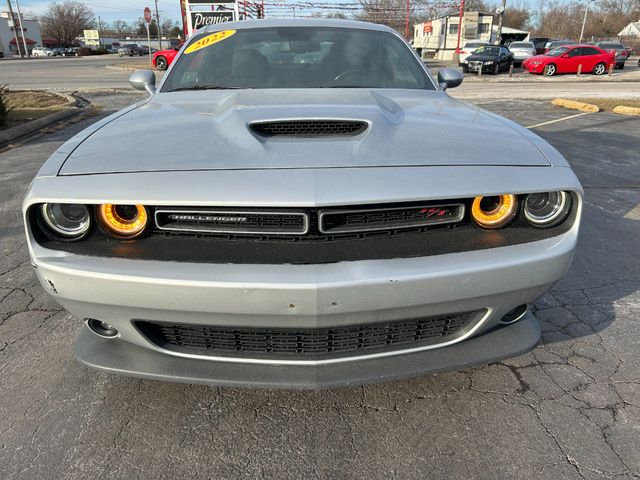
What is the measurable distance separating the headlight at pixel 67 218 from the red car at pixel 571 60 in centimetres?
2609

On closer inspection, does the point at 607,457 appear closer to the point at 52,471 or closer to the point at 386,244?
the point at 386,244

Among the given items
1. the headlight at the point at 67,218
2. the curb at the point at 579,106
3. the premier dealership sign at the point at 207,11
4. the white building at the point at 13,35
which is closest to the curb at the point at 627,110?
the curb at the point at 579,106

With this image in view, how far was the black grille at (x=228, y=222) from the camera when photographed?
162 centimetres

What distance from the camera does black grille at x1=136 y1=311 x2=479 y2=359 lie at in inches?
68.5

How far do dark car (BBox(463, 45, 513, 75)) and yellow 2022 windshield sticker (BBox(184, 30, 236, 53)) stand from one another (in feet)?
77.3

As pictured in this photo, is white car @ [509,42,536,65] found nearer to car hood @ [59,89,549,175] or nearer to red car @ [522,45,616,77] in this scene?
red car @ [522,45,616,77]

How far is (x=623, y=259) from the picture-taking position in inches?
136

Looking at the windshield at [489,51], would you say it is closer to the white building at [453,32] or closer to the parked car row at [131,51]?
the white building at [453,32]

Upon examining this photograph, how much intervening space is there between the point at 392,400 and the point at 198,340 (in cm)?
89

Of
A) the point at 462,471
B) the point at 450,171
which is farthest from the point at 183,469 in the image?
the point at 450,171

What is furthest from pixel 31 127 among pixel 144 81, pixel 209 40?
pixel 209 40

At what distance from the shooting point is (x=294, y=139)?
6.07 ft

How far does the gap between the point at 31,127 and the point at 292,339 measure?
8775mm

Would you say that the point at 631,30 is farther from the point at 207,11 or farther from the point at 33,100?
the point at 33,100
